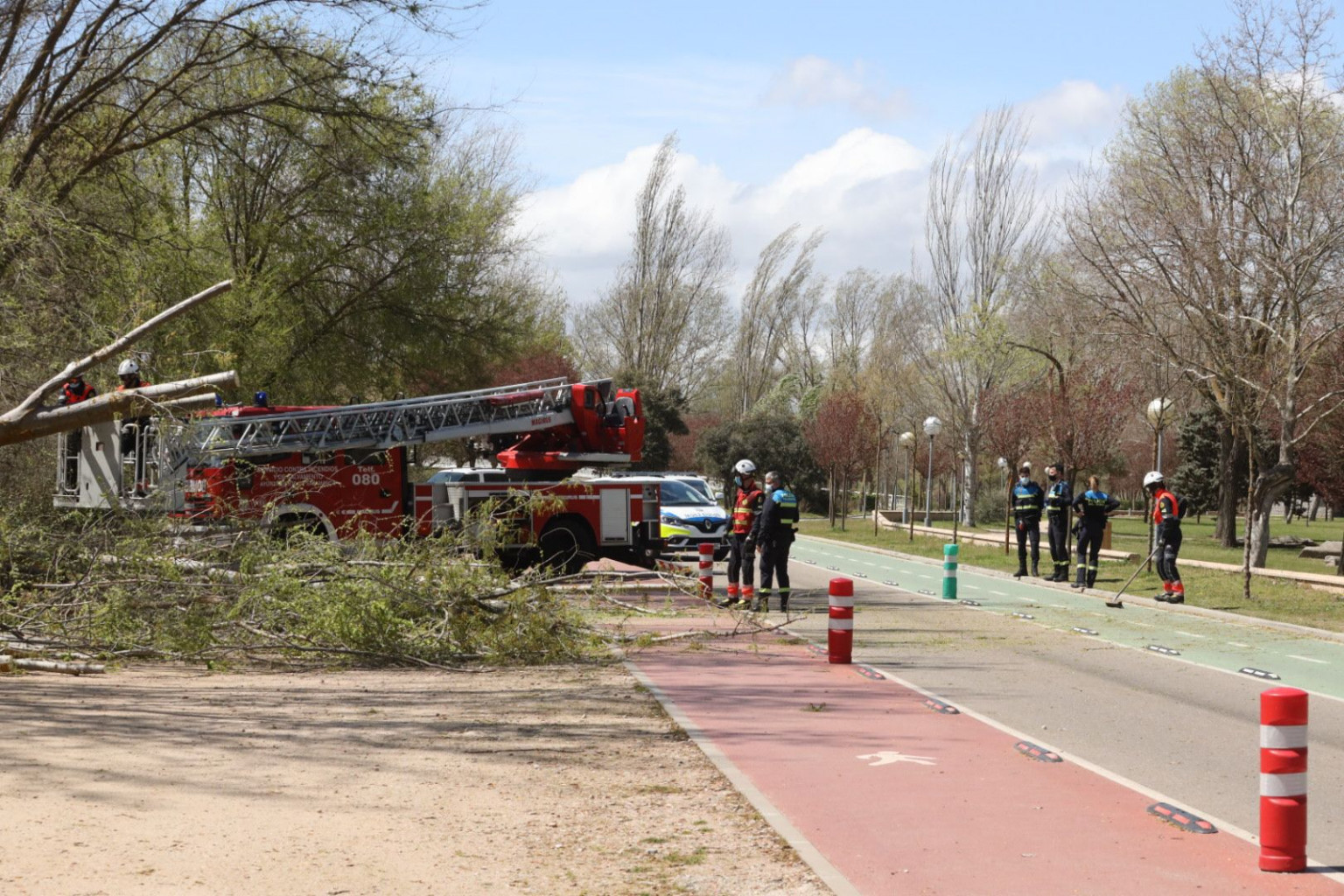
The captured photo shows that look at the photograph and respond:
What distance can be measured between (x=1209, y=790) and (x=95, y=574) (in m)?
9.09

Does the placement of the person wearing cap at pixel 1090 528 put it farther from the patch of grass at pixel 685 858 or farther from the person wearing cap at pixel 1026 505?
the patch of grass at pixel 685 858

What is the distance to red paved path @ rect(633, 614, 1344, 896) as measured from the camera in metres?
5.92

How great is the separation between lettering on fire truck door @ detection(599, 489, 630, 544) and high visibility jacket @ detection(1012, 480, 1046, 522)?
268 inches

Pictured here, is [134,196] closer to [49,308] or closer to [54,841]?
[49,308]

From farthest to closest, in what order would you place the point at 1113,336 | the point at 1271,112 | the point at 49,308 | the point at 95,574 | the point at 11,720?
1. the point at 1113,336
2. the point at 1271,112
3. the point at 49,308
4. the point at 95,574
5. the point at 11,720

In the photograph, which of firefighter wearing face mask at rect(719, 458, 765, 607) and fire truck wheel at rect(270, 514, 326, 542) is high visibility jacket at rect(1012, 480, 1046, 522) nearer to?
firefighter wearing face mask at rect(719, 458, 765, 607)

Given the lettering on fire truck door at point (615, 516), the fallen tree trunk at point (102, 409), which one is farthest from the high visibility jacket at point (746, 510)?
the fallen tree trunk at point (102, 409)

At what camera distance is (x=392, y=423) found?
20.4m

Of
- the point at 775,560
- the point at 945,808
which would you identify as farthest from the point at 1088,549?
the point at 945,808

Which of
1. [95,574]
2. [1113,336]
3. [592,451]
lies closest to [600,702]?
[95,574]

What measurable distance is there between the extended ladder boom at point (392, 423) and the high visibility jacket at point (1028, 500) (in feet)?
23.5

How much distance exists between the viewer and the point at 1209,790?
7.90 meters

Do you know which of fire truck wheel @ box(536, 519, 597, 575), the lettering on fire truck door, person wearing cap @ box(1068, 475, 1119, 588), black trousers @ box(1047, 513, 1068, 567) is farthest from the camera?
black trousers @ box(1047, 513, 1068, 567)

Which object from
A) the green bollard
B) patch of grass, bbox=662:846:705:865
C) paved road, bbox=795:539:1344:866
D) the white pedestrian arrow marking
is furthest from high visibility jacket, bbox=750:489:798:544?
patch of grass, bbox=662:846:705:865
